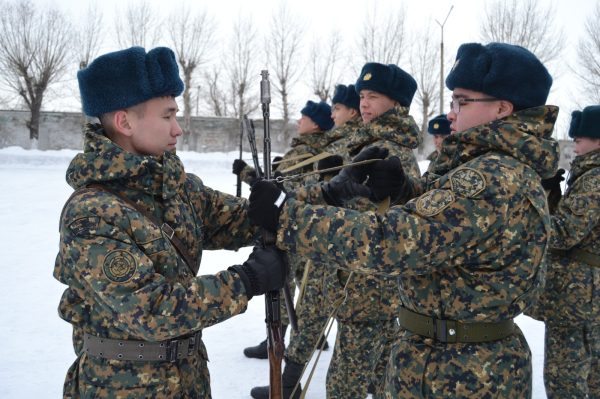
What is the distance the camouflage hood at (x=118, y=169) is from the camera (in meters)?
1.86

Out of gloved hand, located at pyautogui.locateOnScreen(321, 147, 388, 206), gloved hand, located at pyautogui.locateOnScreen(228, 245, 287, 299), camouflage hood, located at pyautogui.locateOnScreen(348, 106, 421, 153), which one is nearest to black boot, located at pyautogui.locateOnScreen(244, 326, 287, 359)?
camouflage hood, located at pyautogui.locateOnScreen(348, 106, 421, 153)

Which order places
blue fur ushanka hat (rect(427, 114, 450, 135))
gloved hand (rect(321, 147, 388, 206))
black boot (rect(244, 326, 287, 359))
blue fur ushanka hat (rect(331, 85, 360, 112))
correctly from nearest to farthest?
1. gloved hand (rect(321, 147, 388, 206))
2. black boot (rect(244, 326, 287, 359))
3. blue fur ushanka hat (rect(331, 85, 360, 112))
4. blue fur ushanka hat (rect(427, 114, 450, 135))

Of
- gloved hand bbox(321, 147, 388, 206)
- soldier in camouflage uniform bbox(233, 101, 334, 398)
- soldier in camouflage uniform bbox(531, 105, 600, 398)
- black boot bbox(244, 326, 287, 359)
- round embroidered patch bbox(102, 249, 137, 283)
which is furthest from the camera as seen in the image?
black boot bbox(244, 326, 287, 359)

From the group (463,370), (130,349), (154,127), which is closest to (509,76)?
(463,370)

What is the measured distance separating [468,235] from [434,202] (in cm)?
16

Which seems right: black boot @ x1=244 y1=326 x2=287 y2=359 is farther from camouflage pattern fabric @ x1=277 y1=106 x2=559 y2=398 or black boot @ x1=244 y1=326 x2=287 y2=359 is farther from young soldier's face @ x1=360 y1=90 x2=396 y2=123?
camouflage pattern fabric @ x1=277 y1=106 x2=559 y2=398

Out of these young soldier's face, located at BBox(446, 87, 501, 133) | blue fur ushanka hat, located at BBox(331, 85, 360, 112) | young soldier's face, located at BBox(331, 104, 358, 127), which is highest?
blue fur ushanka hat, located at BBox(331, 85, 360, 112)

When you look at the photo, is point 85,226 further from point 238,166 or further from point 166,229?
point 238,166

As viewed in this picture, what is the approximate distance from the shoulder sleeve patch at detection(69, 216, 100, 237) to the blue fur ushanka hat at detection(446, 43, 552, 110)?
152 cm

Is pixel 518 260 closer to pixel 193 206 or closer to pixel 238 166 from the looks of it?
pixel 193 206

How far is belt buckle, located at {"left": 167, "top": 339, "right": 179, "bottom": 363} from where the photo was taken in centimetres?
190

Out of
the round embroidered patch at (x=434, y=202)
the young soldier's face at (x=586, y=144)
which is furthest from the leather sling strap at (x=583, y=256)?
the round embroidered patch at (x=434, y=202)

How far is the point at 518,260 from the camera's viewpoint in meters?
1.96

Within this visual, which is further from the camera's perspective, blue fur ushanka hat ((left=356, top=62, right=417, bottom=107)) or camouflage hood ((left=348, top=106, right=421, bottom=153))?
blue fur ushanka hat ((left=356, top=62, right=417, bottom=107))
